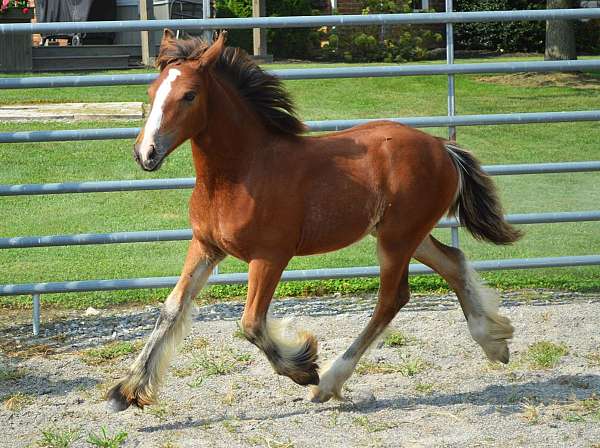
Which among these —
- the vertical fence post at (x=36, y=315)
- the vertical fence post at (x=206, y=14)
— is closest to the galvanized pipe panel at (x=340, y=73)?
the vertical fence post at (x=206, y=14)

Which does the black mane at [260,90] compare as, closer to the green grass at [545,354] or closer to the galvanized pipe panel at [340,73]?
the galvanized pipe panel at [340,73]

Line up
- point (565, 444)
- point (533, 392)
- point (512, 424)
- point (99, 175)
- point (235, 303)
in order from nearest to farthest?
point (565, 444), point (512, 424), point (533, 392), point (235, 303), point (99, 175)

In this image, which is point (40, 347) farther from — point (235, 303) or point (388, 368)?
point (388, 368)

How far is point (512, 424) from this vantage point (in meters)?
4.64

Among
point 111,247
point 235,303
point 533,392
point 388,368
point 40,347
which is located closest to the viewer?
point 533,392

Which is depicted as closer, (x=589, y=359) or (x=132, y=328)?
(x=589, y=359)

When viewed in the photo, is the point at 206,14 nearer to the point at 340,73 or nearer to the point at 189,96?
the point at 340,73

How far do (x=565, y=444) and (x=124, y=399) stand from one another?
2.12 meters

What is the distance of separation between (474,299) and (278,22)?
92.7 inches

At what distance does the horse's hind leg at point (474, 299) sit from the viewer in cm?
538

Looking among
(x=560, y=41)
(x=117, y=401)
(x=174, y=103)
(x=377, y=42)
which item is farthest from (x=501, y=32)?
(x=117, y=401)

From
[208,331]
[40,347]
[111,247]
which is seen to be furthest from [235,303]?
[111,247]

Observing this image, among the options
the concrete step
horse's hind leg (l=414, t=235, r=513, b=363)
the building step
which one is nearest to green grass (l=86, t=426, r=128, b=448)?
horse's hind leg (l=414, t=235, r=513, b=363)

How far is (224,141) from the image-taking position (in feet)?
15.7
